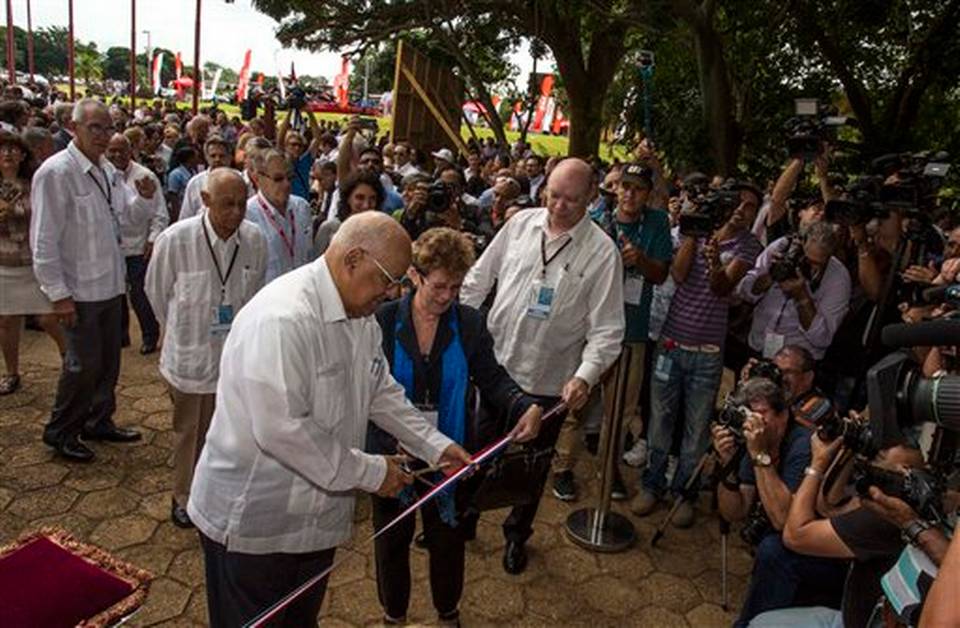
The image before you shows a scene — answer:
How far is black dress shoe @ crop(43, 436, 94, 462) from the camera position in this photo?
4.67m

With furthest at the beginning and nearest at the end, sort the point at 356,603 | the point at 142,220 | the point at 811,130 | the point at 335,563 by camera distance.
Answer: the point at 142,220 → the point at 811,130 → the point at 356,603 → the point at 335,563

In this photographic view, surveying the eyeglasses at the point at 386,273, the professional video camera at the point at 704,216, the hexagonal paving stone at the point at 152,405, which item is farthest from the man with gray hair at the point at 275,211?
the professional video camera at the point at 704,216

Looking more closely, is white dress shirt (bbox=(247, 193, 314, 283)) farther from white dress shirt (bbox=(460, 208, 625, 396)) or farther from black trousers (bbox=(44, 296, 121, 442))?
white dress shirt (bbox=(460, 208, 625, 396))

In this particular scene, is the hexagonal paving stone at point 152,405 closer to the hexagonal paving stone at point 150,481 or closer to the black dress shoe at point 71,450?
the black dress shoe at point 71,450

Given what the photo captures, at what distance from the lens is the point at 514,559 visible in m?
4.08

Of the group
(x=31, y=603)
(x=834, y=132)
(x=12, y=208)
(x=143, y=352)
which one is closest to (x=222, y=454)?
(x=31, y=603)

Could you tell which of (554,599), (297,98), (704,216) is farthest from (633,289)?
(297,98)

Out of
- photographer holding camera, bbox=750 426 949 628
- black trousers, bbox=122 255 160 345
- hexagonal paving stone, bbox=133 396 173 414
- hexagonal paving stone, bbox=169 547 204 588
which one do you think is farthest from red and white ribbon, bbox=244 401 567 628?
black trousers, bbox=122 255 160 345

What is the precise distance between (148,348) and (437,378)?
456 centimetres

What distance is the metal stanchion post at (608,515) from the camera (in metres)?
4.35

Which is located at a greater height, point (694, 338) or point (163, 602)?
point (694, 338)

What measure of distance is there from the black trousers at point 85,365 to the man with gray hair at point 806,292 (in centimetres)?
417

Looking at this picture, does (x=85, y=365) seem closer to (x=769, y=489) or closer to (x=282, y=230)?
(x=282, y=230)

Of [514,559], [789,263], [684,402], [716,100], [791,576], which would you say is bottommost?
[514,559]
